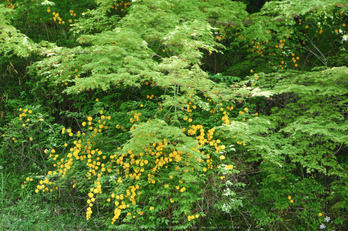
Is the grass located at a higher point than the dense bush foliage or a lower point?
lower

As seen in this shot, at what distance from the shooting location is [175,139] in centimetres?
384

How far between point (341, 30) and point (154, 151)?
5360 millimetres

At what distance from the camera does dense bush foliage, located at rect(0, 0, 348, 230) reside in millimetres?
4055

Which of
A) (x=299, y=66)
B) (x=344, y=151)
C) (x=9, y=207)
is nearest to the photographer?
(x=9, y=207)

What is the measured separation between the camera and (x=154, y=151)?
165 inches

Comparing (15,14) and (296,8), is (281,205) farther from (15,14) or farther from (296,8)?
(15,14)

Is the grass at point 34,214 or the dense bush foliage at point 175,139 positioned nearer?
the dense bush foliage at point 175,139

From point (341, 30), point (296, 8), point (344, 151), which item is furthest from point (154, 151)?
point (341, 30)

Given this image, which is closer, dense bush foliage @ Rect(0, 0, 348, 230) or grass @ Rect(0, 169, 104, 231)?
dense bush foliage @ Rect(0, 0, 348, 230)

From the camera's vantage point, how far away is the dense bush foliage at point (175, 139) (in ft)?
13.3

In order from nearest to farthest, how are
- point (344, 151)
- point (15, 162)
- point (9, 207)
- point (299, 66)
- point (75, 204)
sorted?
point (9, 207), point (75, 204), point (15, 162), point (344, 151), point (299, 66)

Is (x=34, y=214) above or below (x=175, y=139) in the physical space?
below

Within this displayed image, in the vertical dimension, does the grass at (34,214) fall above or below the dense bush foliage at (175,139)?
below

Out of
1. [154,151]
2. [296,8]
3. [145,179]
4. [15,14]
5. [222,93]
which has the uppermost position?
[296,8]
